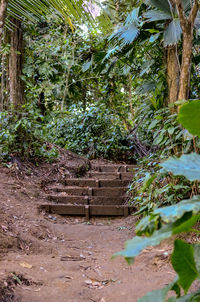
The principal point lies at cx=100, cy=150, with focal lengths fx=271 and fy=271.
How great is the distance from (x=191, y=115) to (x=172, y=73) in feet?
9.00

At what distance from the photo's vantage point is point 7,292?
62.3 inches

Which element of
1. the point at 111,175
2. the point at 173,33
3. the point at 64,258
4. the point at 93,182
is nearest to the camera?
the point at 64,258

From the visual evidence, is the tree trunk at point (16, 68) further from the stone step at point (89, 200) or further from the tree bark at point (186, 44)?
the tree bark at point (186, 44)

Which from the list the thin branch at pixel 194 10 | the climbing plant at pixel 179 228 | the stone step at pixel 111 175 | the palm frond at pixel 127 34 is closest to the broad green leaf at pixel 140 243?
the climbing plant at pixel 179 228

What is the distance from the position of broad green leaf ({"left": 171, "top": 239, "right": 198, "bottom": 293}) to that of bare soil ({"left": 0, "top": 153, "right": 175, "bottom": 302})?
117cm

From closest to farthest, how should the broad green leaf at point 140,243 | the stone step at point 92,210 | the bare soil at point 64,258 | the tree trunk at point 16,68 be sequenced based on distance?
the broad green leaf at point 140,243 → the bare soil at point 64,258 → the stone step at point 92,210 → the tree trunk at point 16,68

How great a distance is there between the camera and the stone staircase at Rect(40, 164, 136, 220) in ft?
13.4

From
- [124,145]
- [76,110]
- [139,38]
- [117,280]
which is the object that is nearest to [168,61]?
[139,38]

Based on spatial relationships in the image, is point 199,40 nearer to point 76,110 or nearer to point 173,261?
point 173,261

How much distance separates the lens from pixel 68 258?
2.51m

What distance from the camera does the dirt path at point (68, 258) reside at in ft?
5.88

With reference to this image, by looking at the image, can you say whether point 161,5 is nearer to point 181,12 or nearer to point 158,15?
point 158,15

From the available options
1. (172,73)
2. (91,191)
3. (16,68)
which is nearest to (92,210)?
(91,191)

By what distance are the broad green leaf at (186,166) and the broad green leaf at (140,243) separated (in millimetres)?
214
